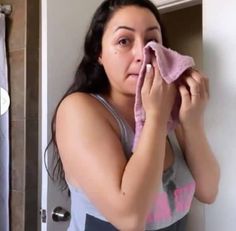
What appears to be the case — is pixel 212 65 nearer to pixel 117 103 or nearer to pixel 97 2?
pixel 117 103

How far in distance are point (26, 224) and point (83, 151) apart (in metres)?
1.17

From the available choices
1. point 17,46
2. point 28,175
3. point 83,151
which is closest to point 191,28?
point 17,46

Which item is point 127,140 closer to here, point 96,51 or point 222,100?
point 96,51

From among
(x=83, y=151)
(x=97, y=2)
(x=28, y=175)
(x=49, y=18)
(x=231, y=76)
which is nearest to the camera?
(x=83, y=151)

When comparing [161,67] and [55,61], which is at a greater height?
[55,61]

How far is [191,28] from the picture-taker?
1936mm

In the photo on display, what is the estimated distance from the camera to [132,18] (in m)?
0.82

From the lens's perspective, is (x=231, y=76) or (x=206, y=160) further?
(x=231, y=76)

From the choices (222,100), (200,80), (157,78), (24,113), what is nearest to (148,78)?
(157,78)

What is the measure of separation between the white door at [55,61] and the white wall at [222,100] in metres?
0.51

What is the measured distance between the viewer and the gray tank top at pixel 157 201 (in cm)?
73

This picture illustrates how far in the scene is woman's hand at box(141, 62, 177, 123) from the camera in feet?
2.20

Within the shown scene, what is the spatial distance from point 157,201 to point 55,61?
2.40 ft

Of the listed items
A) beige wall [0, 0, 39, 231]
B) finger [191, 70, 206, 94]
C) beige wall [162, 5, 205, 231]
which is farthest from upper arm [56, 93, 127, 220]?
beige wall [162, 5, 205, 231]
